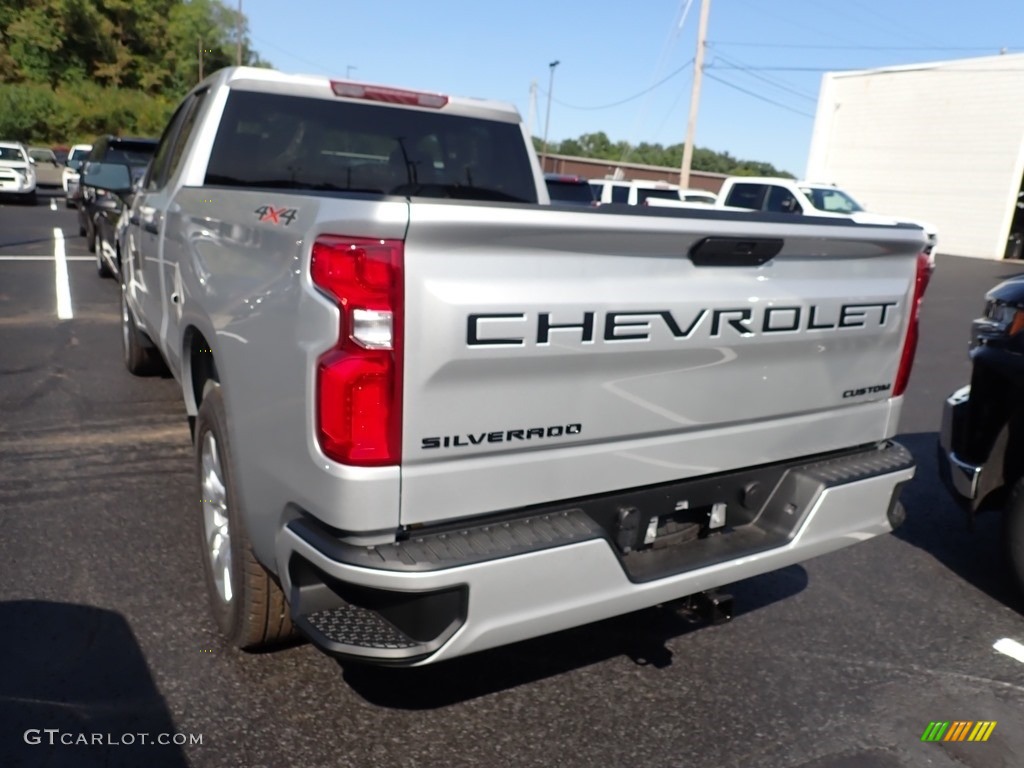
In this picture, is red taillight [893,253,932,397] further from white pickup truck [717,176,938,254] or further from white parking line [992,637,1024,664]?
white pickup truck [717,176,938,254]

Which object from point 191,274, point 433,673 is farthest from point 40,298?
point 433,673

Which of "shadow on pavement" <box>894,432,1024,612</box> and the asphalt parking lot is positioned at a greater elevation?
the asphalt parking lot

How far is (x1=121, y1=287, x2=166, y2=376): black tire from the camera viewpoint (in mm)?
6172

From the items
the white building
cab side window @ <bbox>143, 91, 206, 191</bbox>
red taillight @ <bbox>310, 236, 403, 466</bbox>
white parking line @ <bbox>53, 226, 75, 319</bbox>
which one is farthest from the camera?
the white building

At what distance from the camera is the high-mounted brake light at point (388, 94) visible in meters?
4.21

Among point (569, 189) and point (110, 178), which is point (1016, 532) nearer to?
point (110, 178)

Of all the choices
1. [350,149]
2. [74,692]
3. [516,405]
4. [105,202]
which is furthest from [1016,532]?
[105,202]

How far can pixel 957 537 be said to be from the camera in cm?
Result: 471

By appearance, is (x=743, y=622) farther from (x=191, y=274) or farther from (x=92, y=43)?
(x=92, y=43)

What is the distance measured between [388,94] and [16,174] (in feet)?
73.6

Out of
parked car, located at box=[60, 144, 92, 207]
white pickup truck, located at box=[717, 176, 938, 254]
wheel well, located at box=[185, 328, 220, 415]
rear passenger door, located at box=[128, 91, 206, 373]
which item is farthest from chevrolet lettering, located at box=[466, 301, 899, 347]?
parked car, located at box=[60, 144, 92, 207]

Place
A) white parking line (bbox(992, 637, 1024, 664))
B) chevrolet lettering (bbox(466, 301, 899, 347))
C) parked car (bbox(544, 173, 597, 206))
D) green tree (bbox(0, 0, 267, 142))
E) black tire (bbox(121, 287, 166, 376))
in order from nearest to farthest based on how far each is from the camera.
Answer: chevrolet lettering (bbox(466, 301, 899, 347)), white parking line (bbox(992, 637, 1024, 664)), black tire (bbox(121, 287, 166, 376)), parked car (bbox(544, 173, 597, 206)), green tree (bbox(0, 0, 267, 142))

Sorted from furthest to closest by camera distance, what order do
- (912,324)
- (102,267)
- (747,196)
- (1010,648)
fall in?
(747,196)
(102,267)
(1010,648)
(912,324)

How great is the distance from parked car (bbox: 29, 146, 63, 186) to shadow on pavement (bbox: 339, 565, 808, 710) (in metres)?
34.7
